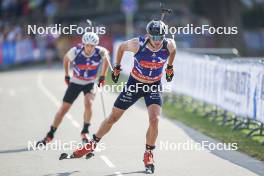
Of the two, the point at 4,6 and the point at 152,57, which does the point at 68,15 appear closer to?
the point at 4,6

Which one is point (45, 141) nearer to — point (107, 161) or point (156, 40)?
point (107, 161)

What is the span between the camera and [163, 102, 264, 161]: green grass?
1512cm

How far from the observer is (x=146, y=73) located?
Result: 12930mm

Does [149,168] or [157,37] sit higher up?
[157,37]

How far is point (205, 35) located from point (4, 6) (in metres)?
11.5

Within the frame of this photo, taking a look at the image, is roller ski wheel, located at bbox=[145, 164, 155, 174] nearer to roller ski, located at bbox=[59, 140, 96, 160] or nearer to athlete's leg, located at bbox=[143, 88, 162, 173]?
athlete's leg, located at bbox=[143, 88, 162, 173]

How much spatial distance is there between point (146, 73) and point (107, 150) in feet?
7.84

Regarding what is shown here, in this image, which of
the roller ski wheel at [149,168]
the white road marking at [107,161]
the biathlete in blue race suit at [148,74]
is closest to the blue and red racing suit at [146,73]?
the biathlete in blue race suit at [148,74]

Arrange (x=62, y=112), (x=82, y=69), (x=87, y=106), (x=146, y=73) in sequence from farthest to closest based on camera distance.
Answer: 1. (x=87, y=106)
2. (x=82, y=69)
3. (x=62, y=112)
4. (x=146, y=73)

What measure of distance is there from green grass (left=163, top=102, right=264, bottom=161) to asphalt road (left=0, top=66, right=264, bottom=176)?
0.29 metres

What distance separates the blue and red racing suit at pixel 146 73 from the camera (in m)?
12.8

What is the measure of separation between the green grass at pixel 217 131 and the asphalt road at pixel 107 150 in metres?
0.29

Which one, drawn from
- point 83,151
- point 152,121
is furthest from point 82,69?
point 152,121

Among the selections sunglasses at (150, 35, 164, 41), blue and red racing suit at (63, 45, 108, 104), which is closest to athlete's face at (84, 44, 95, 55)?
blue and red racing suit at (63, 45, 108, 104)
